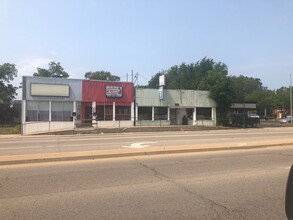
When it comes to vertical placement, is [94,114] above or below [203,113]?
below

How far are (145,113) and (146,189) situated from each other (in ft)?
129

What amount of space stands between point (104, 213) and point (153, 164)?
558 cm

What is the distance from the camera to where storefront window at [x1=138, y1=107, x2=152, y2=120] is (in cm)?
4756

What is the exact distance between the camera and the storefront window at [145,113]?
4756cm

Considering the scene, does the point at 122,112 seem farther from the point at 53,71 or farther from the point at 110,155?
the point at 53,71

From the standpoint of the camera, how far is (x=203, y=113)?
51812 millimetres

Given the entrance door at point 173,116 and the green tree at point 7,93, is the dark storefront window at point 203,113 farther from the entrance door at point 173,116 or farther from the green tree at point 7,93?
the green tree at point 7,93

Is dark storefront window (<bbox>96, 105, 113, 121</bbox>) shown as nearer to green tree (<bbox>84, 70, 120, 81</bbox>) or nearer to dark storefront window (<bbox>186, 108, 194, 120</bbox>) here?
dark storefront window (<bbox>186, 108, 194, 120</bbox>)

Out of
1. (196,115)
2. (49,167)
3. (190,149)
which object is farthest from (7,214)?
(196,115)

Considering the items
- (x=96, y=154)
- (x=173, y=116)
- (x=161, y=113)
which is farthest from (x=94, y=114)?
(x=96, y=154)

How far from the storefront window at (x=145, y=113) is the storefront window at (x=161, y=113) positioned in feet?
2.84

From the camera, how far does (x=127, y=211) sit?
680cm

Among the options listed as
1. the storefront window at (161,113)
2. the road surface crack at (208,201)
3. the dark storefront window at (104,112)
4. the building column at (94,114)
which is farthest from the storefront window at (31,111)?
the road surface crack at (208,201)

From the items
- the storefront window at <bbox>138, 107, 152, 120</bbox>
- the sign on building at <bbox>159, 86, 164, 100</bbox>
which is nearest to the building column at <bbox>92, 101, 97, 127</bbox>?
the storefront window at <bbox>138, 107, 152, 120</bbox>
